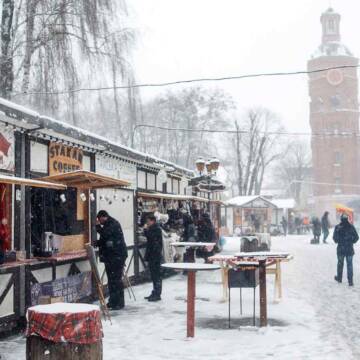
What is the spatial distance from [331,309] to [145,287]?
4657 mm

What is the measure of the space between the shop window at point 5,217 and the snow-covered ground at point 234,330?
135cm

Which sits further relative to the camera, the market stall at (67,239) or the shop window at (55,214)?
the shop window at (55,214)

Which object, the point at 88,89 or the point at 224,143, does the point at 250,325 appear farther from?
the point at 224,143

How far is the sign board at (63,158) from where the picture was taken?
9.84 m

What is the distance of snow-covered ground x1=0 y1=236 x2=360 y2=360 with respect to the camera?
6.99 m

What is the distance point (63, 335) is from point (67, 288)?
5087 millimetres

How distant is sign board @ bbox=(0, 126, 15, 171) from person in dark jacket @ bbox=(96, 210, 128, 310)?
2.03 metres

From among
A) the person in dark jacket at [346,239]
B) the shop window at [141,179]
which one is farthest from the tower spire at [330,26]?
the person in dark jacket at [346,239]

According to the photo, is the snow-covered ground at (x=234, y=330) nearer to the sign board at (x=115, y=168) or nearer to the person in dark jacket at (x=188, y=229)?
the sign board at (x=115, y=168)

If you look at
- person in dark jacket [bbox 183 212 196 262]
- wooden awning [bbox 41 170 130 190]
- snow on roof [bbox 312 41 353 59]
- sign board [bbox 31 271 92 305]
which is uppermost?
snow on roof [bbox 312 41 353 59]

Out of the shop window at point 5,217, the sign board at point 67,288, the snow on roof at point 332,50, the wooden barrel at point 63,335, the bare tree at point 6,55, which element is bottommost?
the sign board at point 67,288

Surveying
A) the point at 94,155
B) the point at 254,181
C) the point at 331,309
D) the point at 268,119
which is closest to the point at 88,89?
the point at 94,155

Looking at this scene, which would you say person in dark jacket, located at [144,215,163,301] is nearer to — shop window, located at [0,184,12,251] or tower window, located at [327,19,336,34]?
shop window, located at [0,184,12,251]

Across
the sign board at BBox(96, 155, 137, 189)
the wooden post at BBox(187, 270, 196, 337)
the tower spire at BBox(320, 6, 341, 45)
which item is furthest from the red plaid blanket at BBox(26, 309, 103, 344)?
the tower spire at BBox(320, 6, 341, 45)
